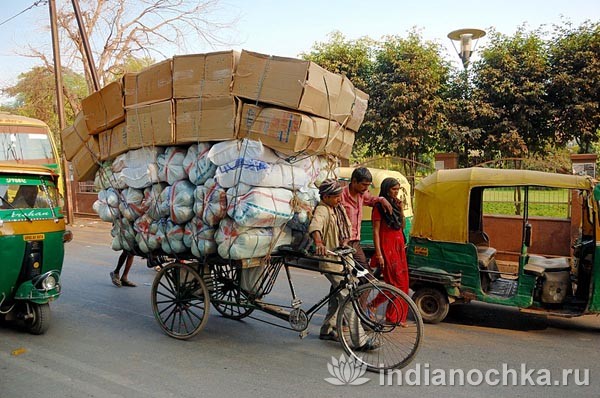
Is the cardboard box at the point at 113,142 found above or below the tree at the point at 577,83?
below

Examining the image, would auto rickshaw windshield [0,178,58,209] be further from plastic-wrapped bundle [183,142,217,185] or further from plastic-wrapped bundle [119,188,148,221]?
A: plastic-wrapped bundle [183,142,217,185]

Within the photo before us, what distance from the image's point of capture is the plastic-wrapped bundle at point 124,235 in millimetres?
5242

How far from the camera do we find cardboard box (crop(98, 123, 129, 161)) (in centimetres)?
511

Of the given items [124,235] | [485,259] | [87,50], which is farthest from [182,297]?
[87,50]

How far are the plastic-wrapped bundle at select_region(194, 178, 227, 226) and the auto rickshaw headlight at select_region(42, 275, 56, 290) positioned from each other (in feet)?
6.07

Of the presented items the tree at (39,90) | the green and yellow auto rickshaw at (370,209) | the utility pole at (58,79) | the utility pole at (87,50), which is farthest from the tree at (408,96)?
the tree at (39,90)

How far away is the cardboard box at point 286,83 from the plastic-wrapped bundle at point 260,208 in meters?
0.78

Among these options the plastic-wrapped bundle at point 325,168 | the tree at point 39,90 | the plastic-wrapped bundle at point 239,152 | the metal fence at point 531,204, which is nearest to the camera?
the plastic-wrapped bundle at point 239,152

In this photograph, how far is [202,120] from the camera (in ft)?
14.8

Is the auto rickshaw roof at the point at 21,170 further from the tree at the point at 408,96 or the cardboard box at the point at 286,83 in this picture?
the tree at the point at 408,96

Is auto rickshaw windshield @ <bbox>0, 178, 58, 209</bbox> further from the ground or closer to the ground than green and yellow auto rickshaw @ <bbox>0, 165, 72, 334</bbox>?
further from the ground

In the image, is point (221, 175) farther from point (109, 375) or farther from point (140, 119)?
point (109, 375)

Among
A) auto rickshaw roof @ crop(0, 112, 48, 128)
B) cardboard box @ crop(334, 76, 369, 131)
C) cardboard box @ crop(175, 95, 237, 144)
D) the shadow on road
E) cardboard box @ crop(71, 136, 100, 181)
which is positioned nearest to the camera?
cardboard box @ crop(175, 95, 237, 144)

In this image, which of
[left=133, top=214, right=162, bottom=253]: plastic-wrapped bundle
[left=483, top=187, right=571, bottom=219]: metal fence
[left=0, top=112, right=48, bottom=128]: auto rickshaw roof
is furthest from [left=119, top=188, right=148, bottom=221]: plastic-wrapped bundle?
[left=0, top=112, right=48, bottom=128]: auto rickshaw roof
